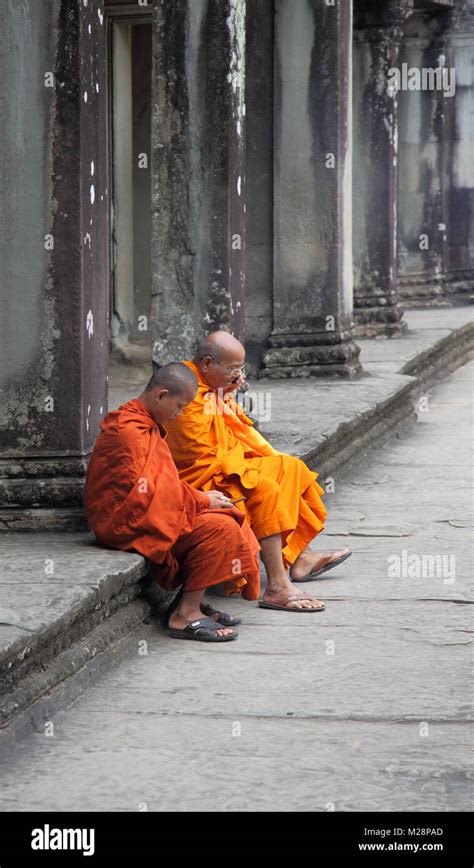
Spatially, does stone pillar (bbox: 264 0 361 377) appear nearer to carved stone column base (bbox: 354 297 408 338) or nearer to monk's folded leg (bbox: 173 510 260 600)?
carved stone column base (bbox: 354 297 408 338)

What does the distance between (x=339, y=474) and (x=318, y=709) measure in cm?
374

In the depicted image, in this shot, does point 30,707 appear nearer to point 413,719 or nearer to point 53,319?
point 413,719

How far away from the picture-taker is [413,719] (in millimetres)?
3930

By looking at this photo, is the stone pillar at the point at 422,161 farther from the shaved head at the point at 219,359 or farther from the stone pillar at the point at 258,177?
the shaved head at the point at 219,359

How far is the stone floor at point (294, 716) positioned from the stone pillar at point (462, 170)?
11281 millimetres

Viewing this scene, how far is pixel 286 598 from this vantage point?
5.13 metres

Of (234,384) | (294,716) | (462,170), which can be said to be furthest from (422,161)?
(294,716)

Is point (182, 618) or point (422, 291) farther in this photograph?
point (422, 291)

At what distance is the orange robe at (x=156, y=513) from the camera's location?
470 centimetres

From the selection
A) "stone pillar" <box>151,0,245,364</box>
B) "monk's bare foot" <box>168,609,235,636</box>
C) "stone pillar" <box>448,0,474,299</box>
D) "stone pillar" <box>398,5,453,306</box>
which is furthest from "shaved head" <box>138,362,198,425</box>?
"stone pillar" <box>448,0,474,299</box>

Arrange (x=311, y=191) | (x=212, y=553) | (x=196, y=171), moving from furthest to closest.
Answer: (x=311, y=191) < (x=196, y=171) < (x=212, y=553)

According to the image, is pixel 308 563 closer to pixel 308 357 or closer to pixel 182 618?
pixel 182 618

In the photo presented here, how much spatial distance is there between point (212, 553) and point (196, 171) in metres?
2.73

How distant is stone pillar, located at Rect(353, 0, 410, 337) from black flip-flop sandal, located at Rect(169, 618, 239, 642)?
7.95 meters
